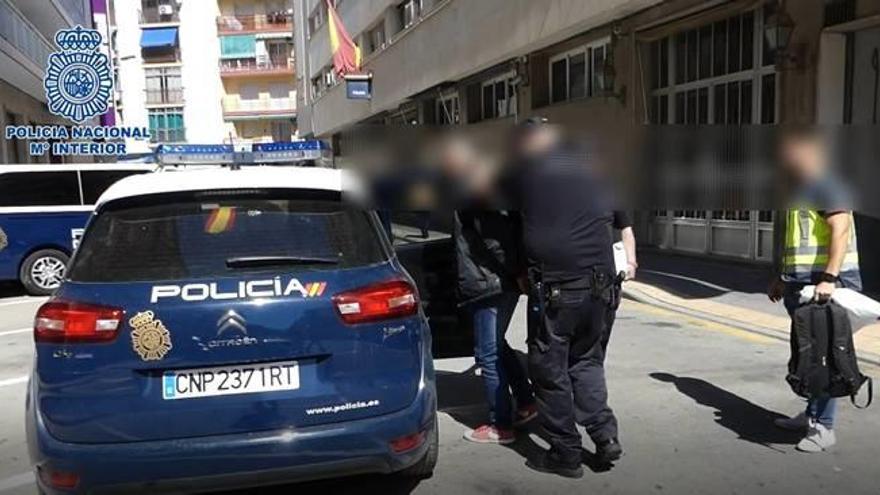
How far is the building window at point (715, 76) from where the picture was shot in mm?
12141

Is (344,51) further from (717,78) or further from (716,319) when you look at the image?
(716,319)

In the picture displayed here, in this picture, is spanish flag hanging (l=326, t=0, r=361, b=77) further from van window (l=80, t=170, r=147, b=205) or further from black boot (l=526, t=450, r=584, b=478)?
black boot (l=526, t=450, r=584, b=478)

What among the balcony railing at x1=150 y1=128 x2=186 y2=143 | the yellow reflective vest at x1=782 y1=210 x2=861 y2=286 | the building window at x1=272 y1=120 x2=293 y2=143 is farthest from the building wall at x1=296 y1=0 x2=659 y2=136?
the balcony railing at x1=150 y1=128 x2=186 y2=143

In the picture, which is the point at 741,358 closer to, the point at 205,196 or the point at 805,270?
the point at 805,270

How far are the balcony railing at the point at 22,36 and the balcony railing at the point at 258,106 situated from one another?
3214 cm

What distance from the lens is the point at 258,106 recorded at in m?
63.9

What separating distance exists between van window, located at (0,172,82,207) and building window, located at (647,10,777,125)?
9.59 metres

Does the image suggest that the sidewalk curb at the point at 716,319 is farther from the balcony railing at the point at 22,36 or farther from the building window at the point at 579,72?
the balcony railing at the point at 22,36

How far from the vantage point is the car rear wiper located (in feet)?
11.6

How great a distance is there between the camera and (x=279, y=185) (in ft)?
12.4

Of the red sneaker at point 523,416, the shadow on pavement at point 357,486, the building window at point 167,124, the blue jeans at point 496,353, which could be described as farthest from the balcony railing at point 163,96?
the shadow on pavement at point 357,486

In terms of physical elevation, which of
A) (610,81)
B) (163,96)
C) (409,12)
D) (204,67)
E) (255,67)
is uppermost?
(204,67)

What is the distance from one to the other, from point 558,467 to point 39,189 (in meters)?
10.0

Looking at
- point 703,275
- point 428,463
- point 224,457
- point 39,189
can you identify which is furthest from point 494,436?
point 39,189
